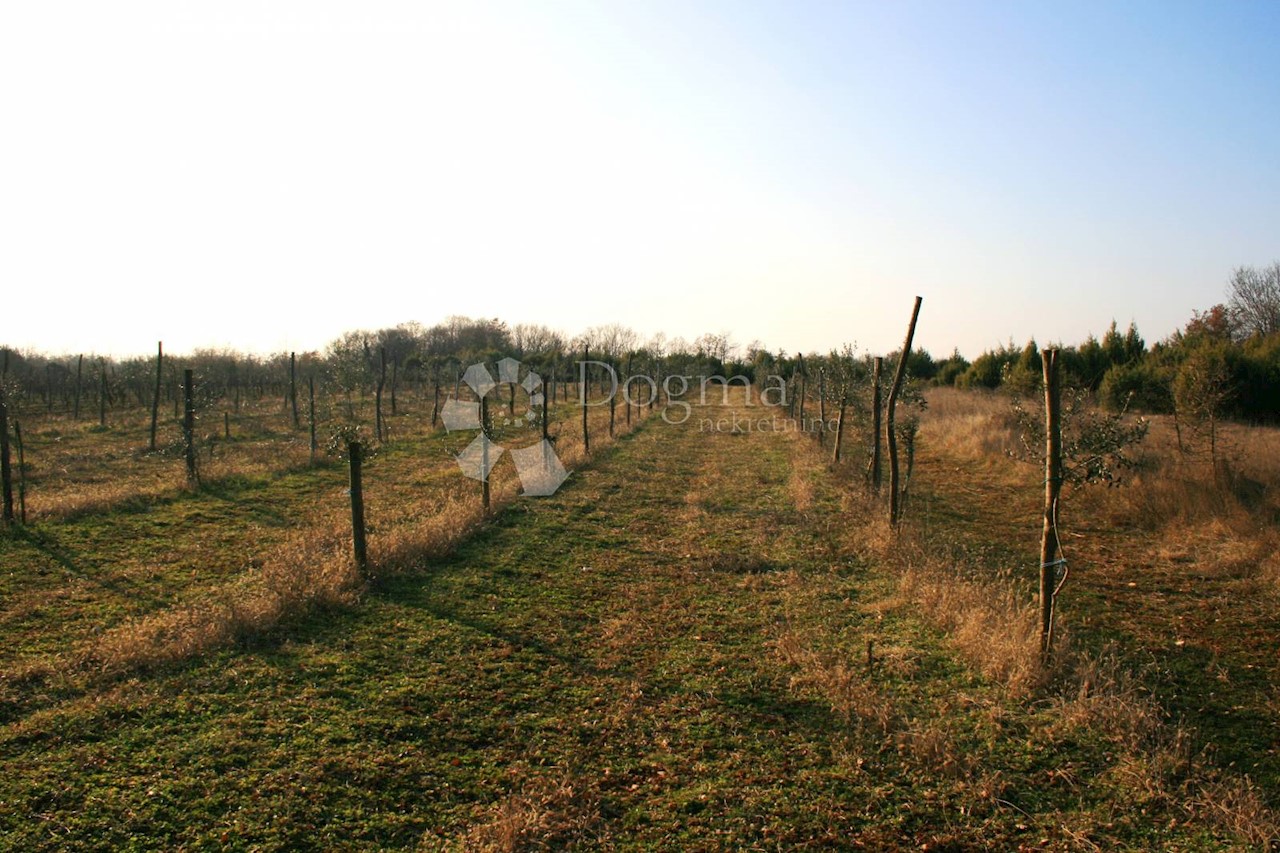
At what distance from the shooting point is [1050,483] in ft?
17.3

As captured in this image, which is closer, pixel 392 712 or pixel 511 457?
pixel 392 712

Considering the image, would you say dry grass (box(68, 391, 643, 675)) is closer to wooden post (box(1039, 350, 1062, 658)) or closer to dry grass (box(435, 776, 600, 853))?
dry grass (box(435, 776, 600, 853))

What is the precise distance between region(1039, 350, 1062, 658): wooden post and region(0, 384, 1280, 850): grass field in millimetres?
260

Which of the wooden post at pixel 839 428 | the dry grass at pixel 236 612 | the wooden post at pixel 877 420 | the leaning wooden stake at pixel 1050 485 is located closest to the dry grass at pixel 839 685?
the leaning wooden stake at pixel 1050 485

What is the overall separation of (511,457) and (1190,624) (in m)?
14.1

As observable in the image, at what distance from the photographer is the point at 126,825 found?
11.4ft

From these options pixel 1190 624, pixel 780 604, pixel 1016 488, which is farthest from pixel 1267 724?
pixel 1016 488

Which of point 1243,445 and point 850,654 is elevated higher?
point 1243,445

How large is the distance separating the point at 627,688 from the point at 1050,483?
3575 mm

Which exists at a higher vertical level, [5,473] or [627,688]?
[5,473]

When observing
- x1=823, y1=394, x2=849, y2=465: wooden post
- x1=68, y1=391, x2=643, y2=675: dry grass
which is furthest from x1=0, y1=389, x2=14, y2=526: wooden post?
x1=823, y1=394, x2=849, y2=465: wooden post

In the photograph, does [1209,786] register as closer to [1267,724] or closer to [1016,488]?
[1267,724]
